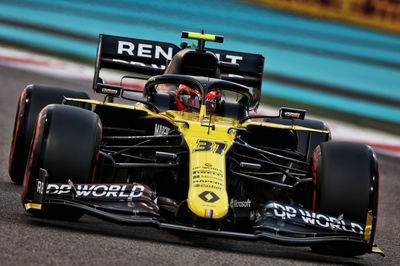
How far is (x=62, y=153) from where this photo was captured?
24.7 feet

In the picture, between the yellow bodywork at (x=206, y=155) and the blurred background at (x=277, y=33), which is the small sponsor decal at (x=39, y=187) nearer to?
the yellow bodywork at (x=206, y=155)

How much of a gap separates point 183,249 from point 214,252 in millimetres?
240

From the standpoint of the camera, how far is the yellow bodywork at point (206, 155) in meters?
7.41

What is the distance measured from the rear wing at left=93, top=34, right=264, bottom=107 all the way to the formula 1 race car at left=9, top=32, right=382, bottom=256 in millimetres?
1671

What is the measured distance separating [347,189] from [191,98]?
2131 mm

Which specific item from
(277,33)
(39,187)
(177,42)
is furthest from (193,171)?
(277,33)

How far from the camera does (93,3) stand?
27969 mm

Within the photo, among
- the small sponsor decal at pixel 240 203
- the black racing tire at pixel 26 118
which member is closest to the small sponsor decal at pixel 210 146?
the small sponsor decal at pixel 240 203

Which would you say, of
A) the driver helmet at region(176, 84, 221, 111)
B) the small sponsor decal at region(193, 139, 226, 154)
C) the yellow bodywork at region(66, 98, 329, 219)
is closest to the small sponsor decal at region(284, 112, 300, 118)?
the yellow bodywork at region(66, 98, 329, 219)

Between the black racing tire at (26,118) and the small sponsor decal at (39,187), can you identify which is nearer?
the small sponsor decal at (39,187)

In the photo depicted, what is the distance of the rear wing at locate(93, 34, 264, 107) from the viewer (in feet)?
37.1

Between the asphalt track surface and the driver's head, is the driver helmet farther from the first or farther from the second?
the asphalt track surface

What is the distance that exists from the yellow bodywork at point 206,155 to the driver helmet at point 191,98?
0.86ft

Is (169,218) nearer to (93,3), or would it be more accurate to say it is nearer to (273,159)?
(273,159)
